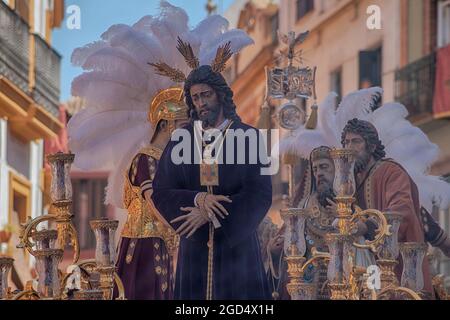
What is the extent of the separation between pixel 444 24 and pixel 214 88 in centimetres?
250

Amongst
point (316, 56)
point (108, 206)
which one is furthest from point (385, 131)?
point (108, 206)

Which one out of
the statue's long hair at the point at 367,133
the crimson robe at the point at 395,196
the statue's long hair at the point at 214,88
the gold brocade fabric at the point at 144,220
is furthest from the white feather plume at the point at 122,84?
the crimson robe at the point at 395,196

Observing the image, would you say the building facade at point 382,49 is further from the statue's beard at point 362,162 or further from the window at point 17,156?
the window at point 17,156

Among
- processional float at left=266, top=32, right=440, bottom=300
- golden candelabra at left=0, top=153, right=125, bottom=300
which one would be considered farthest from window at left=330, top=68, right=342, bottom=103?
golden candelabra at left=0, top=153, right=125, bottom=300

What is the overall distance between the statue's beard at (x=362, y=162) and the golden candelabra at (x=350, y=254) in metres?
0.65

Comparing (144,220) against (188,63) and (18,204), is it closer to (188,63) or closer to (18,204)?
(188,63)

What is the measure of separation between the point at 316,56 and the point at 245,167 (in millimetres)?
1510

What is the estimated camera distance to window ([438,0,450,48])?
66.8ft

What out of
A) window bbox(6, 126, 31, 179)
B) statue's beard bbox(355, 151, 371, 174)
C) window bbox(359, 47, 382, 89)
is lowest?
statue's beard bbox(355, 151, 371, 174)

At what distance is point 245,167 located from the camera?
60.7ft

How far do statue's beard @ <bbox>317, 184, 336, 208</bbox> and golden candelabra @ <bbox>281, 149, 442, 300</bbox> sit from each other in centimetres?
44

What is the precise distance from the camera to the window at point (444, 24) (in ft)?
66.8

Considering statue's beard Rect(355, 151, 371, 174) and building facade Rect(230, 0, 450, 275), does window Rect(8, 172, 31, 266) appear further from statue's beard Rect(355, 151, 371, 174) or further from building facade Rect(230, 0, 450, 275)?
statue's beard Rect(355, 151, 371, 174)

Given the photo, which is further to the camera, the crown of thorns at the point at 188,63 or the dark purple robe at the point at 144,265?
the crown of thorns at the point at 188,63
